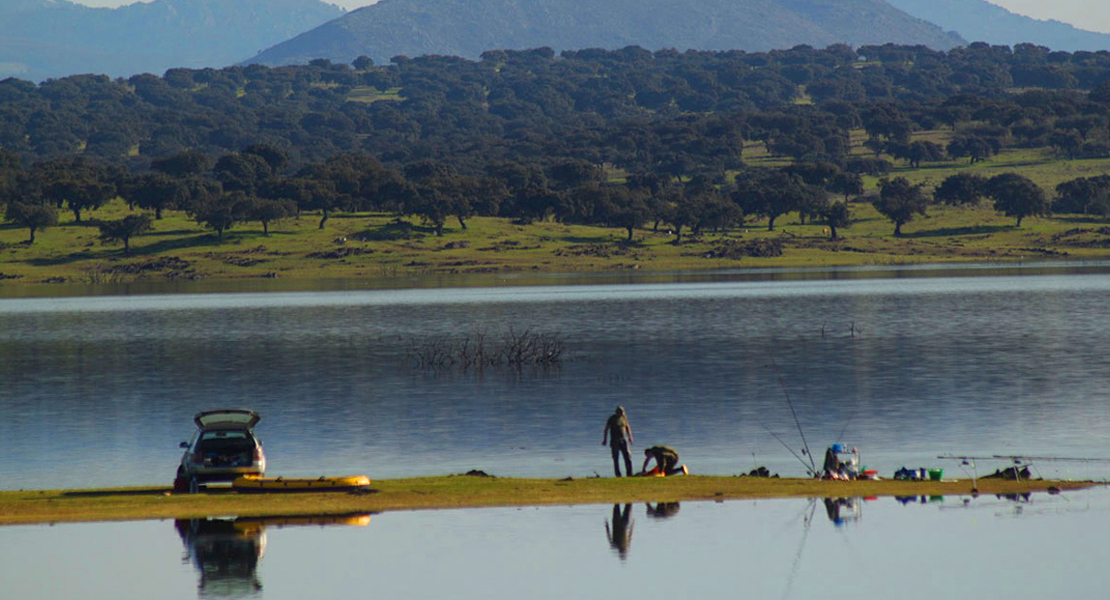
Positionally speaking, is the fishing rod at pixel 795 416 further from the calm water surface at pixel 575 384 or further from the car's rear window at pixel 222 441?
the car's rear window at pixel 222 441

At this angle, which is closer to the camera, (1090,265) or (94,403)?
(94,403)

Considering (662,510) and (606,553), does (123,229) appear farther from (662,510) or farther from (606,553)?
(606,553)

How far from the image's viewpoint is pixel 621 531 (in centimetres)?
3347

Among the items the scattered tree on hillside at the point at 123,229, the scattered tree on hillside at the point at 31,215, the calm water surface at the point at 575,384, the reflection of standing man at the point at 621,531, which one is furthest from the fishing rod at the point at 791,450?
the scattered tree on hillside at the point at 31,215

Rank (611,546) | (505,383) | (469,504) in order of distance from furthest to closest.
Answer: (505,383), (469,504), (611,546)

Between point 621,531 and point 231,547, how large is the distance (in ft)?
29.8

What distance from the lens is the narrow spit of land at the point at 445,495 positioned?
117 ft

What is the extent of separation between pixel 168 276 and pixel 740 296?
3444 inches

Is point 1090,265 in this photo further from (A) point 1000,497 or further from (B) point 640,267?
(A) point 1000,497

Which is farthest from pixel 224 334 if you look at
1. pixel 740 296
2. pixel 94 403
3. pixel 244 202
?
pixel 244 202

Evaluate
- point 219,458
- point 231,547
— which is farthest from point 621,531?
point 219,458

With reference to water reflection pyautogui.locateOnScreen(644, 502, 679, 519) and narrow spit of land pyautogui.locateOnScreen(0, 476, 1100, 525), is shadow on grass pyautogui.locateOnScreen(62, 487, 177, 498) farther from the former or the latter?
water reflection pyautogui.locateOnScreen(644, 502, 679, 519)

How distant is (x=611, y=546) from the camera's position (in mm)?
31734

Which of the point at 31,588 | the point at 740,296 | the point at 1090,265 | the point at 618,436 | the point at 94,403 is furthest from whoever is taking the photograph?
the point at 1090,265
